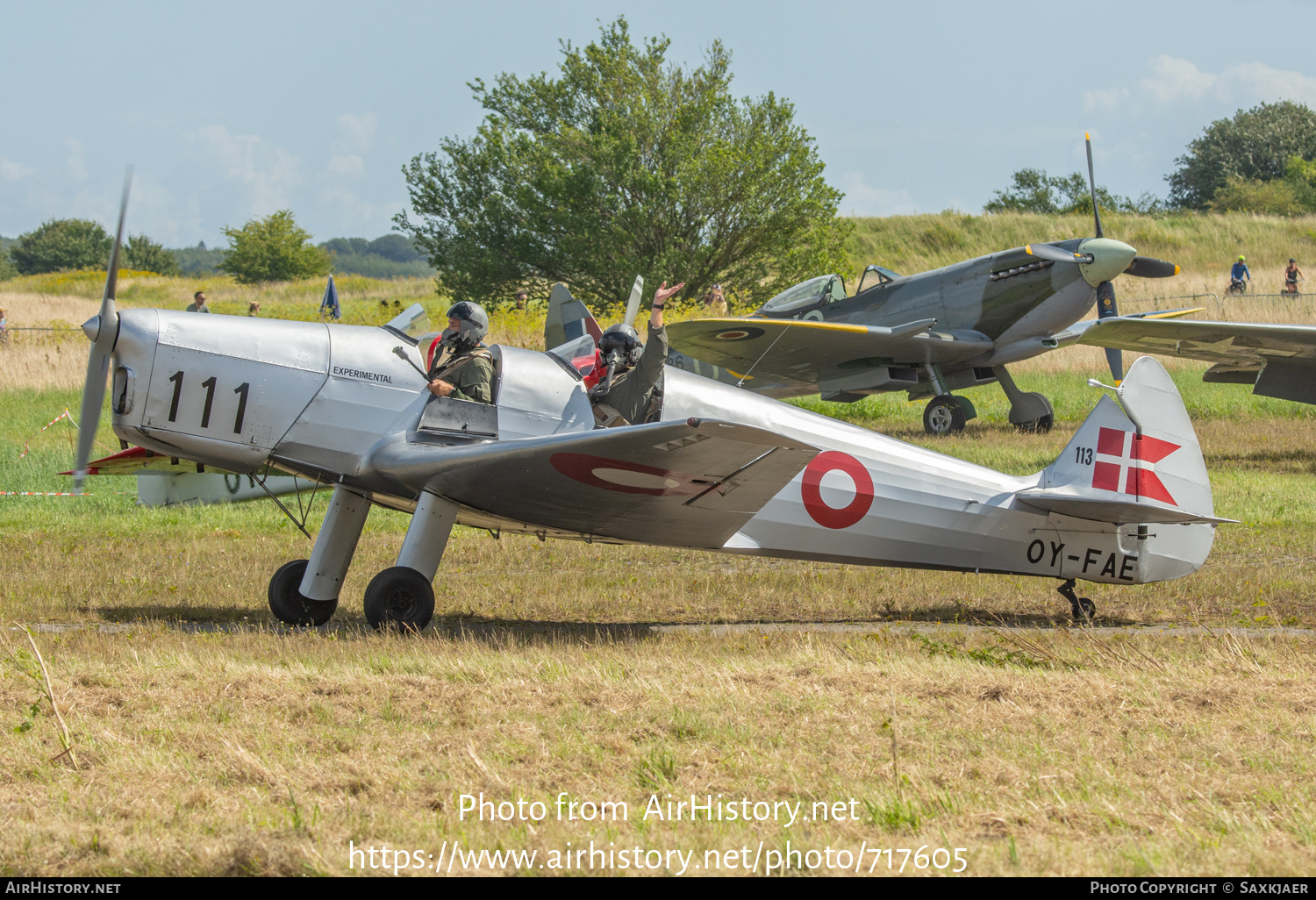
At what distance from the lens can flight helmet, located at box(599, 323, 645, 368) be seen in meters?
7.48

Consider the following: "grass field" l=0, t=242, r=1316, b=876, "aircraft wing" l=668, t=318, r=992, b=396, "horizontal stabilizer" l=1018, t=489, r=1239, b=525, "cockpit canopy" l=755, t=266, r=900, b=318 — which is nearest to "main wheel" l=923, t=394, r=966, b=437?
"aircraft wing" l=668, t=318, r=992, b=396

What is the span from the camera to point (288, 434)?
722 centimetres

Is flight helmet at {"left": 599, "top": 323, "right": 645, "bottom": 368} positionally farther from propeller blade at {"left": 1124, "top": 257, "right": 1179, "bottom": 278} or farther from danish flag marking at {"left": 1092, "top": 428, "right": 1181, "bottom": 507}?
propeller blade at {"left": 1124, "top": 257, "right": 1179, "bottom": 278}

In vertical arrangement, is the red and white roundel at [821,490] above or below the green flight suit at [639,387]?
below

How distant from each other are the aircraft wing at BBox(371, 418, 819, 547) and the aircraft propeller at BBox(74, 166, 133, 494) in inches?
73.1

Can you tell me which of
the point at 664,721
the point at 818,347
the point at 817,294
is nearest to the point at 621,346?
the point at 664,721

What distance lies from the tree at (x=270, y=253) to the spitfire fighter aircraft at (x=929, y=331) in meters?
50.2

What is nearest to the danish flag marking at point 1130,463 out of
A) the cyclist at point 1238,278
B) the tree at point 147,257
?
the cyclist at point 1238,278

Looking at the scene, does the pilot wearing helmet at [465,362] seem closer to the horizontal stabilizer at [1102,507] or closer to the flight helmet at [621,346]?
the flight helmet at [621,346]

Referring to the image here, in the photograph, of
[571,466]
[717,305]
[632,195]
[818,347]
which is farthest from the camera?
[632,195]

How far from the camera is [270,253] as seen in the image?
63.6m

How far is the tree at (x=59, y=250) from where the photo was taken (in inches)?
3147

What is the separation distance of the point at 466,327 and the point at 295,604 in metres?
2.40

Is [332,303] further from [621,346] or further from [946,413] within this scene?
[621,346]
